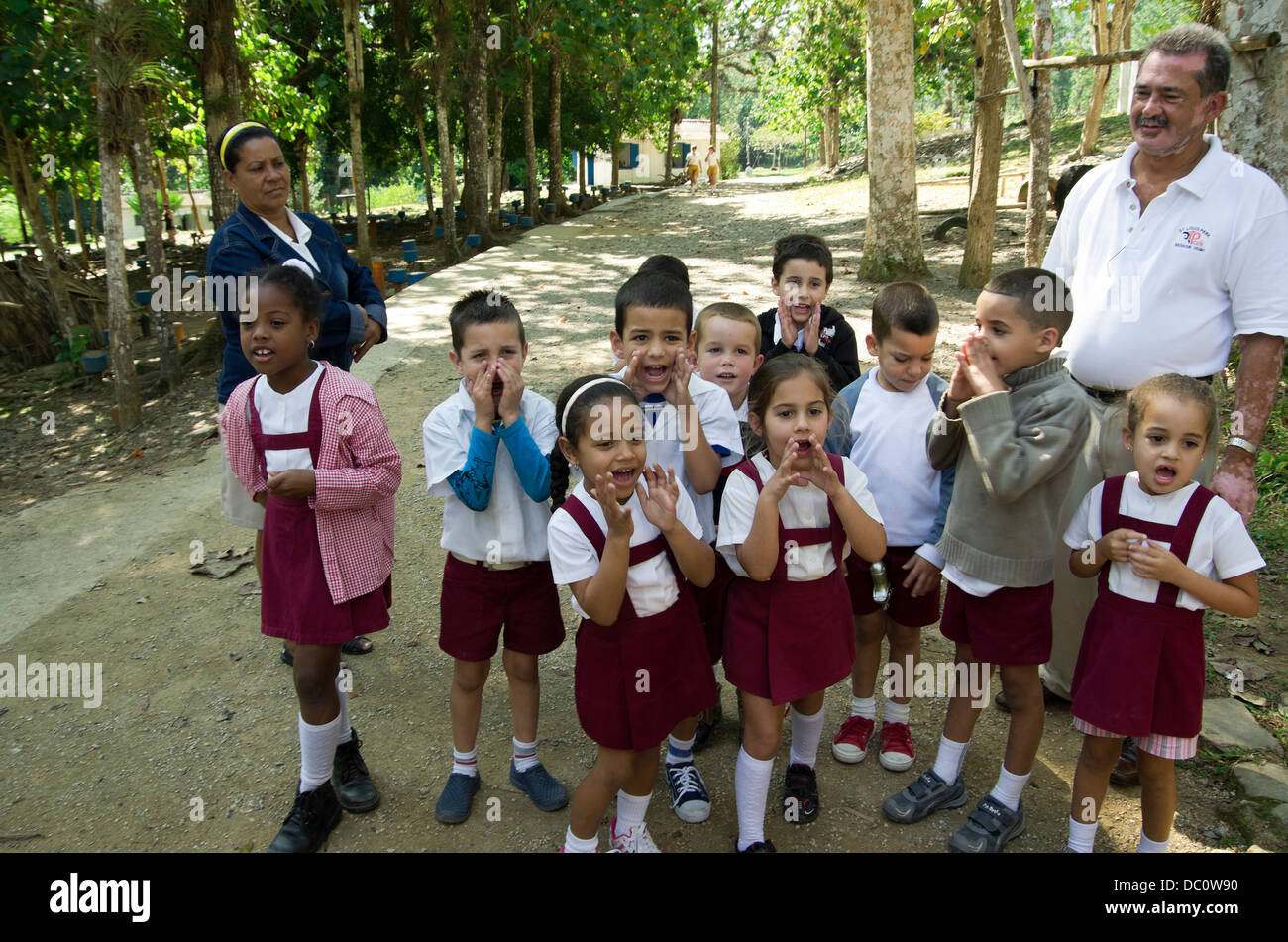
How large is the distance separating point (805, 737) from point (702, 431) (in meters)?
1.08

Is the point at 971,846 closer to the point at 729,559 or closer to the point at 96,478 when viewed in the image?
the point at 729,559

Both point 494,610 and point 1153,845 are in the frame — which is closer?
point 1153,845

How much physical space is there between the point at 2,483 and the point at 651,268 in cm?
792

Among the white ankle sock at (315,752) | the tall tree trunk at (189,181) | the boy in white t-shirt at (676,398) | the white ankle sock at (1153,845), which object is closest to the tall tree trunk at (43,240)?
the tall tree trunk at (189,181)

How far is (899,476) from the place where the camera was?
301cm

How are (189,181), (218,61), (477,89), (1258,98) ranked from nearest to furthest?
(1258,98)
(218,61)
(477,89)
(189,181)

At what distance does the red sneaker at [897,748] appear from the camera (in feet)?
10.2

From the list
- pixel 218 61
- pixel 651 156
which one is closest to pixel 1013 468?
pixel 218 61

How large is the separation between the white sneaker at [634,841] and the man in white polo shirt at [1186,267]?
1.90 metres

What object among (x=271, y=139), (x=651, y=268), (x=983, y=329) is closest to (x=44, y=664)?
(x=271, y=139)

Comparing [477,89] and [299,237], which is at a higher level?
[477,89]

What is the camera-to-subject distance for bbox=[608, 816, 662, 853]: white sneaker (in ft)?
8.59

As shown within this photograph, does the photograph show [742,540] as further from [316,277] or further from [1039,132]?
[1039,132]

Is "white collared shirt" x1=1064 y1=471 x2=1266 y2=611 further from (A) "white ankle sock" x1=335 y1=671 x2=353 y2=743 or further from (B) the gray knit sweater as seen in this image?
(A) "white ankle sock" x1=335 y1=671 x2=353 y2=743
